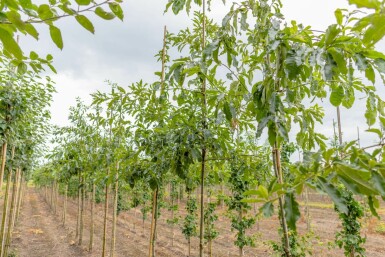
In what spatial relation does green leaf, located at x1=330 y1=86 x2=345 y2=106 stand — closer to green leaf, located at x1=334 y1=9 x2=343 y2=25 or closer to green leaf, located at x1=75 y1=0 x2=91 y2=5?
green leaf, located at x1=334 y1=9 x2=343 y2=25

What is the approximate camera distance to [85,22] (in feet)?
2.91

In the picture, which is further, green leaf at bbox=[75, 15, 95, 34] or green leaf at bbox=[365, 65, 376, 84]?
green leaf at bbox=[365, 65, 376, 84]

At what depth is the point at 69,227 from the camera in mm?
15680

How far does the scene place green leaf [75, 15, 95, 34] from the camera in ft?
2.90

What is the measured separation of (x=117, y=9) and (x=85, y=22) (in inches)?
4.4

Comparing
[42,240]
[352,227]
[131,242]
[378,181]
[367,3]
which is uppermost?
[367,3]

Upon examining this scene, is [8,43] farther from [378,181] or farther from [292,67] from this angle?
[378,181]

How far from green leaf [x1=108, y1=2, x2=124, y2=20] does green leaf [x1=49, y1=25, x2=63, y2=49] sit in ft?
0.60

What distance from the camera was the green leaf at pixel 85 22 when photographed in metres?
0.88

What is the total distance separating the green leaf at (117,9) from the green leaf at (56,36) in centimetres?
18

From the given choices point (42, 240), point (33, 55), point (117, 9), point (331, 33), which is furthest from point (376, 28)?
point (42, 240)

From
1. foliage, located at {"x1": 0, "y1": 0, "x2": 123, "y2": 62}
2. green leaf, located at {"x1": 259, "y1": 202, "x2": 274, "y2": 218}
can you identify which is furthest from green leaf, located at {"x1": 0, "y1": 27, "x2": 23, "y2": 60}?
green leaf, located at {"x1": 259, "y1": 202, "x2": 274, "y2": 218}

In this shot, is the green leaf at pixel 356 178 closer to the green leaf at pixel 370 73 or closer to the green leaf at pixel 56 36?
the green leaf at pixel 370 73

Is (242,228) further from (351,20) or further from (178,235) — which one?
(351,20)
